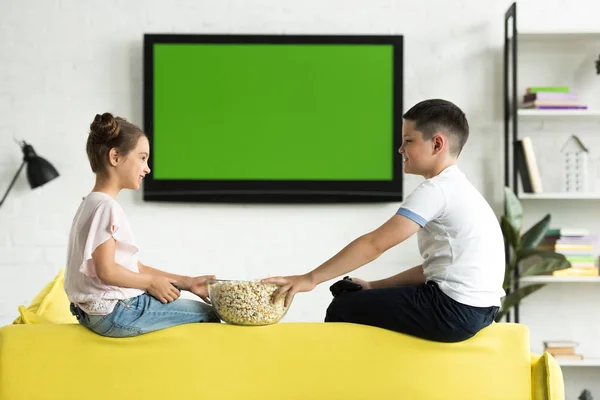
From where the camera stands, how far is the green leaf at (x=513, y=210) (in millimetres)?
3750

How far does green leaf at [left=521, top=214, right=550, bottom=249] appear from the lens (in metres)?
3.78

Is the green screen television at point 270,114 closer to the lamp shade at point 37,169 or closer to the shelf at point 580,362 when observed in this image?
the lamp shade at point 37,169

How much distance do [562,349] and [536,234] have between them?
1.87 ft

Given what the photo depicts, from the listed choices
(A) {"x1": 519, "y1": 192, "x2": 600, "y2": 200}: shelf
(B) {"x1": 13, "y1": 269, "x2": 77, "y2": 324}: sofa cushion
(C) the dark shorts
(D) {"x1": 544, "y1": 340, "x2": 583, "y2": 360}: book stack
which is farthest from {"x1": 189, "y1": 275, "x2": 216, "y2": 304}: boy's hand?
(D) {"x1": 544, "y1": 340, "x2": 583, "y2": 360}: book stack

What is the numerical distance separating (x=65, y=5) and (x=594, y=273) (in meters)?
2.94

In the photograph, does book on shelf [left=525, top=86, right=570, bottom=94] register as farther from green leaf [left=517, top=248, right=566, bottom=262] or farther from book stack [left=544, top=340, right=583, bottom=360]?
book stack [left=544, top=340, right=583, bottom=360]

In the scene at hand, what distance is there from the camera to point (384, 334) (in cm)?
188

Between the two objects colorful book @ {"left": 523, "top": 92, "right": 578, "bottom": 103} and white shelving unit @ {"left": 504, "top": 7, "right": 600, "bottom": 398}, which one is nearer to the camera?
colorful book @ {"left": 523, "top": 92, "right": 578, "bottom": 103}

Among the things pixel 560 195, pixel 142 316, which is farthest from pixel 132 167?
pixel 560 195

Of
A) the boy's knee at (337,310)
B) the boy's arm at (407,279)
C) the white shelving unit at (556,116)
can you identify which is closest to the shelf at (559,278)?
the white shelving unit at (556,116)

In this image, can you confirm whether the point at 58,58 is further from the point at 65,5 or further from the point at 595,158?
the point at 595,158

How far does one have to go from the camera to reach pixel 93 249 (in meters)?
1.94

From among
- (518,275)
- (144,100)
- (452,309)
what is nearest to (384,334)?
(452,309)

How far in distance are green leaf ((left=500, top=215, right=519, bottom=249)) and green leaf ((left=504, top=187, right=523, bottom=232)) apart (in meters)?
0.02
